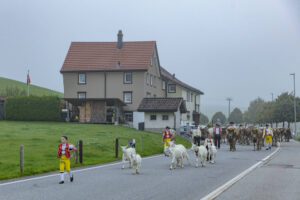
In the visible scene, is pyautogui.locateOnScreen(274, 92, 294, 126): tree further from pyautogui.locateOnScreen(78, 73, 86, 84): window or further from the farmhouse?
pyautogui.locateOnScreen(78, 73, 86, 84): window

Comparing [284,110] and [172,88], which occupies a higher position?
[172,88]

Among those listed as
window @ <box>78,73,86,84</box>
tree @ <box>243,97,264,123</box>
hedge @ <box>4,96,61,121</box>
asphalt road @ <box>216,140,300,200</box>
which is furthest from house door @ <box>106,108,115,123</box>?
tree @ <box>243,97,264,123</box>

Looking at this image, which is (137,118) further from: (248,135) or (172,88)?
(248,135)

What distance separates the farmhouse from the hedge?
2.70 m

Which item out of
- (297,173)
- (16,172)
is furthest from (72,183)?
(297,173)

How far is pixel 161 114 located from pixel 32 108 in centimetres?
1462

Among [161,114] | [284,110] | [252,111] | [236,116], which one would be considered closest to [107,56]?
[161,114]

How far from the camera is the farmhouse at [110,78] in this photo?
5816 cm

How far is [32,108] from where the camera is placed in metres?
55.3

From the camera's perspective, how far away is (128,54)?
2501 inches

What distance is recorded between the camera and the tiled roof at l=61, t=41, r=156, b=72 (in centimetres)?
6188

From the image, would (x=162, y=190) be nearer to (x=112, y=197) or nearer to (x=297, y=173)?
(x=112, y=197)

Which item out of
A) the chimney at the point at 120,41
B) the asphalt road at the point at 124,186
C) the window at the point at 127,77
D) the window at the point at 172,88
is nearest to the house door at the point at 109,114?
the window at the point at 127,77

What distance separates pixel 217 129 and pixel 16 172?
16.5 m
